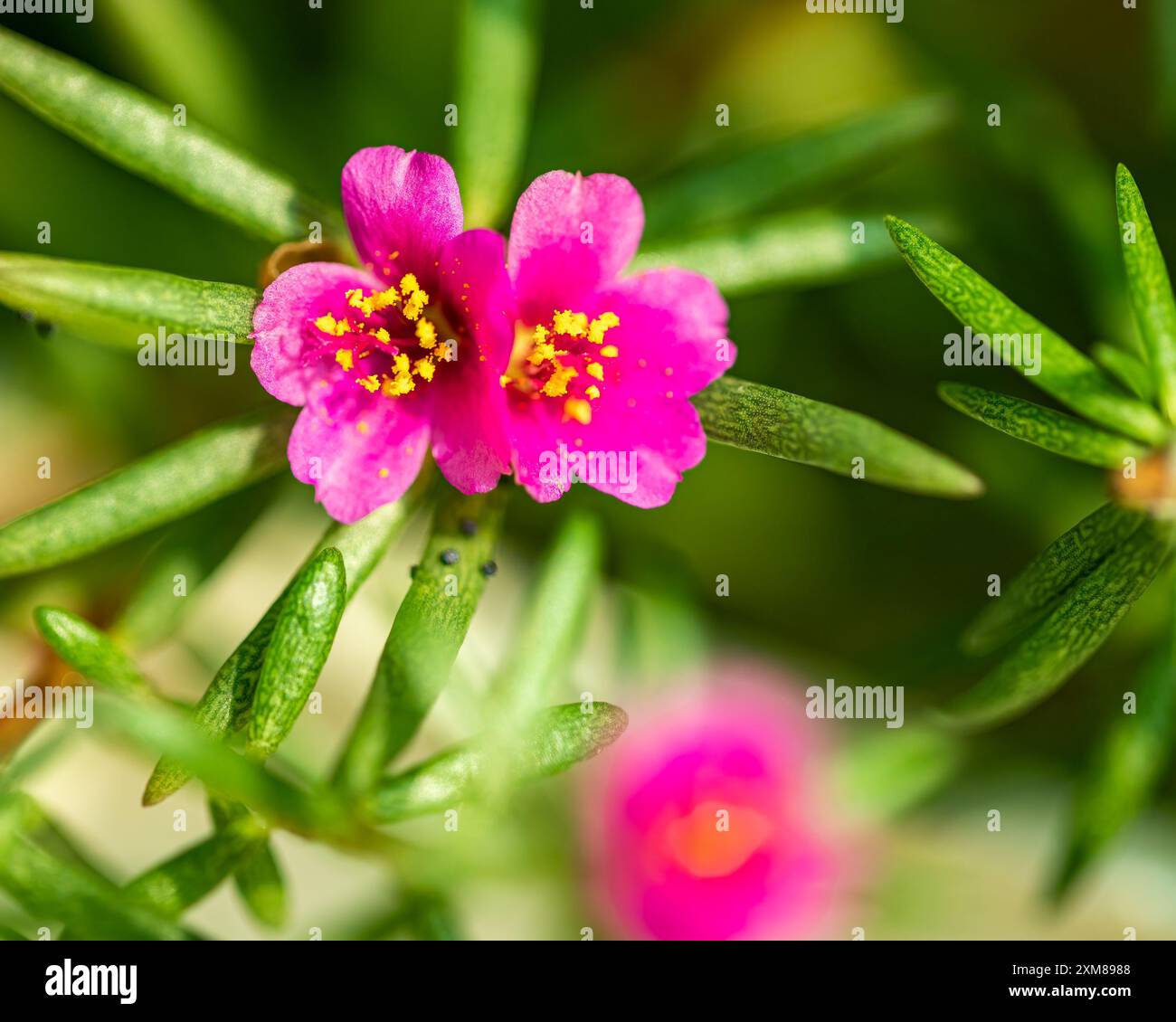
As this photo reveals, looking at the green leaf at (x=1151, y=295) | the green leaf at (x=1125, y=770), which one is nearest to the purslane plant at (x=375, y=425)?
the green leaf at (x=1151, y=295)

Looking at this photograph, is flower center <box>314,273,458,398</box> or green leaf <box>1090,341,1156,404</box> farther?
green leaf <box>1090,341,1156,404</box>

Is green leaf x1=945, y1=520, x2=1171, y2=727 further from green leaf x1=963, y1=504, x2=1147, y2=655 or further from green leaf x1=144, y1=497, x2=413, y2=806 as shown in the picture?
green leaf x1=144, y1=497, x2=413, y2=806

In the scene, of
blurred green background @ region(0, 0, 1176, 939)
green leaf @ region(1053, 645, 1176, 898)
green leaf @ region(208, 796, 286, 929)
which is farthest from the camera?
blurred green background @ region(0, 0, 1176, 939)

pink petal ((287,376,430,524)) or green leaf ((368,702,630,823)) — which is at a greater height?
pink petal ((287,376,430,524))

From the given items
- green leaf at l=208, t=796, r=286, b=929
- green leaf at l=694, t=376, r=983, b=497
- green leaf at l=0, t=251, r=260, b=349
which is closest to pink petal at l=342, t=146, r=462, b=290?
green leaf at l=0, t=251, r=260, b=349

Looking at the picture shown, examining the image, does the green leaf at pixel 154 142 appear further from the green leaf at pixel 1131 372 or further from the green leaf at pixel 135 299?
the green leaf at pixel 1131 372

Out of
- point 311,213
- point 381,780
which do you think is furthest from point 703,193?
point 381,780
